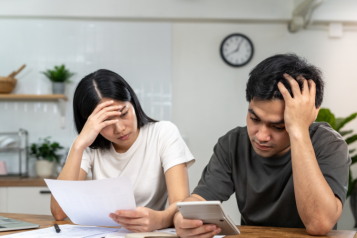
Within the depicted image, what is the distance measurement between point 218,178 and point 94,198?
0.47 meters

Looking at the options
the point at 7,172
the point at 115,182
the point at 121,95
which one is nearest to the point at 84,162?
the point at 121,95

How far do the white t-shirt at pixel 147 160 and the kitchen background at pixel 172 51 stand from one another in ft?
5.82

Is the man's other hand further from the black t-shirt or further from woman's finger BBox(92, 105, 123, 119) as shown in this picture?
woman's finger BBox(92, 105, 123, 119)

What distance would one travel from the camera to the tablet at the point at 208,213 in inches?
33.8

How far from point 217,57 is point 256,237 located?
258 cm

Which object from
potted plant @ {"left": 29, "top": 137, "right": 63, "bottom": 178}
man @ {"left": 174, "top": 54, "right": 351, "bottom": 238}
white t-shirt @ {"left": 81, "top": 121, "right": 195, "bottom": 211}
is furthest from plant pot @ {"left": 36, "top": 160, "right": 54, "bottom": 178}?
man @ {"left": 174, "top": 54, "right": 351, "bottom": 238}

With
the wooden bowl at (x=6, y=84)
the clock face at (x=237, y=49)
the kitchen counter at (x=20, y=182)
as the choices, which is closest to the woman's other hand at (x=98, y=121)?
the kitchen counter at (x=20, y=182)

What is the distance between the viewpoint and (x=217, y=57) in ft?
11.1

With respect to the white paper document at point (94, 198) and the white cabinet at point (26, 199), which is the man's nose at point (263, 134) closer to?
the white paper document at point (94, 198)

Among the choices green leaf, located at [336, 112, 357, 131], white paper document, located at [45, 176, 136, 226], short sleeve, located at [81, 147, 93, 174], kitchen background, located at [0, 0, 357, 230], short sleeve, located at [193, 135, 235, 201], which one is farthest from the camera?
kitchen background, located at [0, 0, 357, 230]

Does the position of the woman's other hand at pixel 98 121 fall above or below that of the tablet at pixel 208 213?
above

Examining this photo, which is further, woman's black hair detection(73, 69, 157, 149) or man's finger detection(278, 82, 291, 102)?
woman's black hair detection(73, 69, 157, 149)

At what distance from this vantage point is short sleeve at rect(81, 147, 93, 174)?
5.06 ft

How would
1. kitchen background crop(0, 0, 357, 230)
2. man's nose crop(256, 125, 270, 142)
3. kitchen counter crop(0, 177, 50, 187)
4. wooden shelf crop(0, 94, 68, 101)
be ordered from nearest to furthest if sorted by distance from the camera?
Answer: man's nose crop(256, 125, 270, 142), kitchen counter crop(0, 177, 50, 187), wooden shelf crop(0, 94, 68, 101), kitchen background crop(0, 0, 357, 230)
